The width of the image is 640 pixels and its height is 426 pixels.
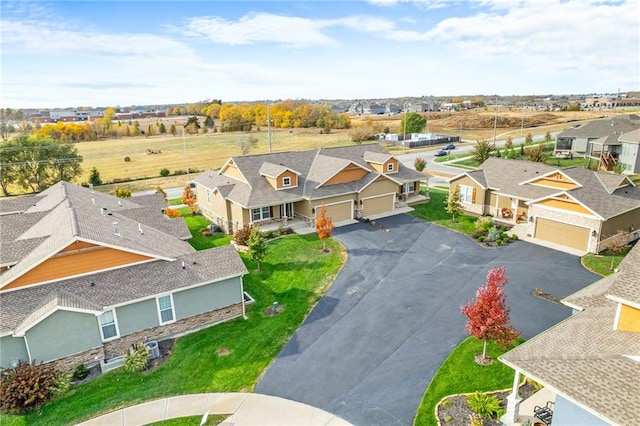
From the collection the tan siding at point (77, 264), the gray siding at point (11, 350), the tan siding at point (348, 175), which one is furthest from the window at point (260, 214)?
the gray siding at point (11, 350)

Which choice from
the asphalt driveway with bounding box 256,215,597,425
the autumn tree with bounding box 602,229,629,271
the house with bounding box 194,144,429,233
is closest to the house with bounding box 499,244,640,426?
the asphalt driveway with bounding box 256,215,597,425

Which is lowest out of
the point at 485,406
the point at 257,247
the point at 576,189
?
the point at 485,406

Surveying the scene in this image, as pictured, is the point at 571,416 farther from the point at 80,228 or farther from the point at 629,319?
the point at 80,228

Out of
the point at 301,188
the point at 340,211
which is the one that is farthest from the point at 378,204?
the point at 301,188

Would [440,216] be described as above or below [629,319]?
below

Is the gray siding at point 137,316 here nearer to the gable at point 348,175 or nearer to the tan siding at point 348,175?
the gable at point 348,175

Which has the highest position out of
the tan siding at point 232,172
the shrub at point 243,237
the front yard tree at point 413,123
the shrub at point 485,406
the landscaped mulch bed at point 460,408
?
the front yard tree at point 413,123

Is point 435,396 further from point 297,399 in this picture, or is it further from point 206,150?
point 206,150

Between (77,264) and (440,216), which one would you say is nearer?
(77,264)
